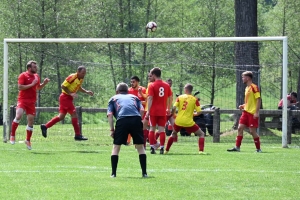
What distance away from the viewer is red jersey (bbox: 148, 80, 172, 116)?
727 inches

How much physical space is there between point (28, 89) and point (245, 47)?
354 inches

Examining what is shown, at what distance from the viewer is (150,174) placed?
13.9m

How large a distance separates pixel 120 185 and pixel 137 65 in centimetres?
1382

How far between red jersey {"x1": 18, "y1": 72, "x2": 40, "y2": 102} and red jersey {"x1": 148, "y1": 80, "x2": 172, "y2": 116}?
2805mm

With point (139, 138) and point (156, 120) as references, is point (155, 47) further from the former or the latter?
point (139, 138)

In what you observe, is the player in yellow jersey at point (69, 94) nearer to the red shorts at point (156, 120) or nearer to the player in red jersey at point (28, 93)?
the player in red jersey at point (28, 93)

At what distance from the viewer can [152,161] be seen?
53.7 ft

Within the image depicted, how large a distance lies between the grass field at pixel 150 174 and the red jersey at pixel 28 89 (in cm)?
118

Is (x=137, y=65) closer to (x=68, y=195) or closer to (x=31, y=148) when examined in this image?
(x=31, y=148)

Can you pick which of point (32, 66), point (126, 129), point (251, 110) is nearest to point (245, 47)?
point (251, 110)

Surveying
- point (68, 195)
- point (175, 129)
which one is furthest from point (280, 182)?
point (175, 129)

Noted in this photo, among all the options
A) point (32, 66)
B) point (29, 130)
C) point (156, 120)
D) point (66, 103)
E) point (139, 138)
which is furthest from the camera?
point (66, 103)

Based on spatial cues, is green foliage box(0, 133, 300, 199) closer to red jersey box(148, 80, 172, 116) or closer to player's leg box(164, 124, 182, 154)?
player's leg box(164, 124, 182, 154)

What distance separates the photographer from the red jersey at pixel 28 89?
63.4 ft
